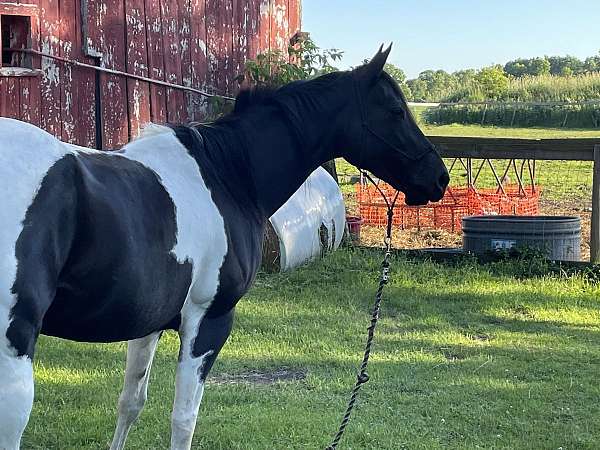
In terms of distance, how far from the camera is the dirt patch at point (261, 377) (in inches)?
189

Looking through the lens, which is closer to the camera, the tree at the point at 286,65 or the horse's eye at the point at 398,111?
the horse's eye at the point at 398,111

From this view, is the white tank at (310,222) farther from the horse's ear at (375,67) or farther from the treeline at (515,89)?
the treeline at (515,89)

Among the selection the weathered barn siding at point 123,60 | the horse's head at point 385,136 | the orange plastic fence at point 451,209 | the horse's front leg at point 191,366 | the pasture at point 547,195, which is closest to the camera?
the horse's front leg at point 191,366

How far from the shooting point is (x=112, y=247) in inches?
94.7

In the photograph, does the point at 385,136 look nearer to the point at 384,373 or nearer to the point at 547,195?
the point at 384,373

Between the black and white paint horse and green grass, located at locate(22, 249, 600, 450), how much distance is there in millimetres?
915

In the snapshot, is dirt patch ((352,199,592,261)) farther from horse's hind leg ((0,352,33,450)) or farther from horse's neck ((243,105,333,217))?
horse's hind leg ((0,352,33,450))

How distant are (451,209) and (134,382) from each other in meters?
7.54

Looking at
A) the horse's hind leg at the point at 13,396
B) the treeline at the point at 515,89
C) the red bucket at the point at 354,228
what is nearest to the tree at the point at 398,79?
the horse's hind leg at the point at 13,396

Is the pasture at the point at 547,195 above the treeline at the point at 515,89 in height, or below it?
below

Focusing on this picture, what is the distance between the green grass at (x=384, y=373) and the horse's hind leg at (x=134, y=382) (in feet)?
1.46

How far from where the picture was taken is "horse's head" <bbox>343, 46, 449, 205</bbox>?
329 cm

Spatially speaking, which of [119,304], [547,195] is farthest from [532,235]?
[119,304]

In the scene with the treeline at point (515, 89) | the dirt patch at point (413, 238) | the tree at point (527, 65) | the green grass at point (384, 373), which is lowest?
the green grass at point (384, 373)
